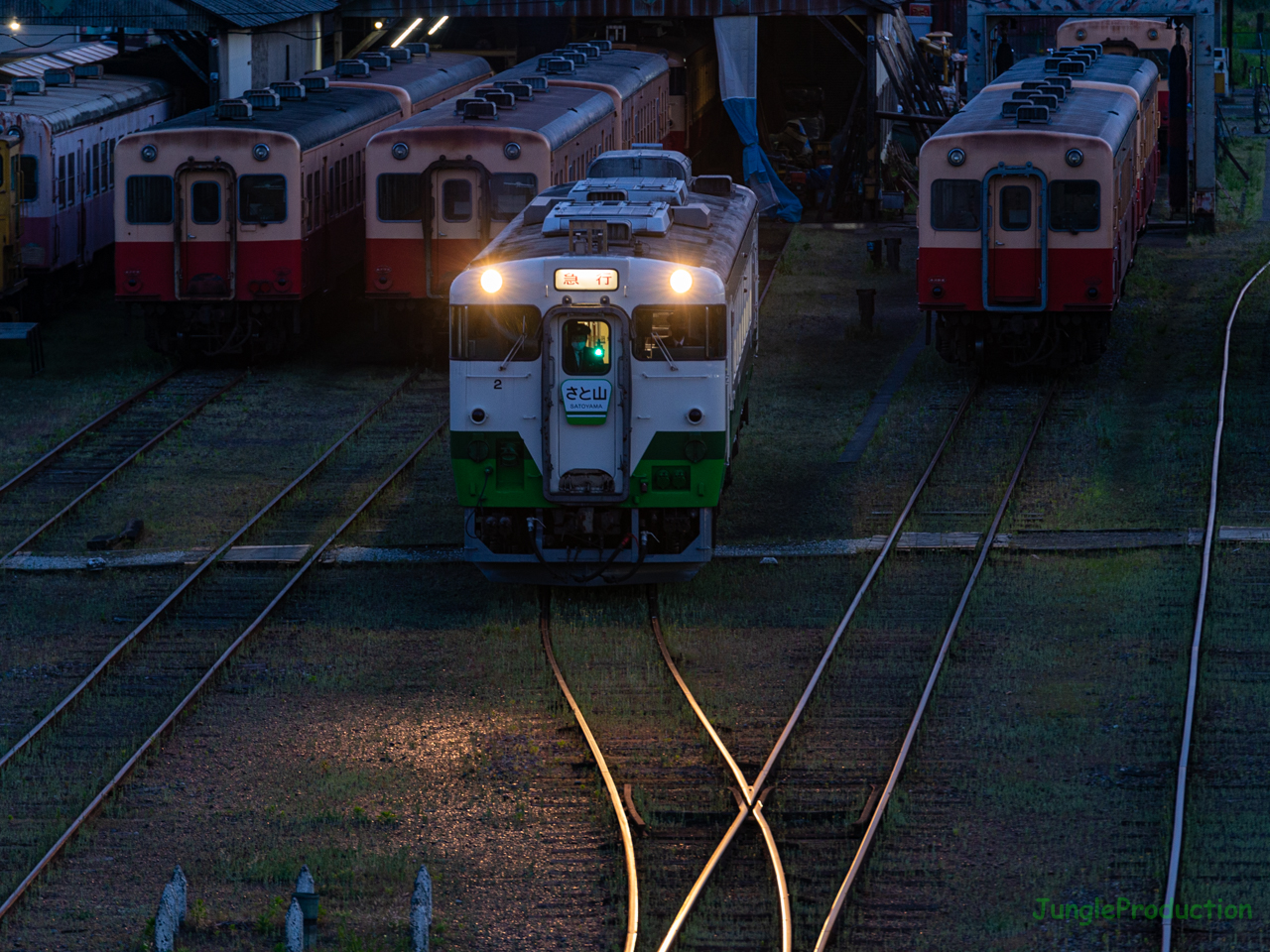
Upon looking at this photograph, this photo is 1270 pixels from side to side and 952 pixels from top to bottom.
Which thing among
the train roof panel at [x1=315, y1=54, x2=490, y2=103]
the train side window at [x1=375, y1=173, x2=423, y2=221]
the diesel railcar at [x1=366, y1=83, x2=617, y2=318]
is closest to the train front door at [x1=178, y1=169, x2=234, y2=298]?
the diesel railcar at [x1=366, y1=83, x2=617, y2=318]

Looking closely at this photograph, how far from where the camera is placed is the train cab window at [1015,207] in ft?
74.0

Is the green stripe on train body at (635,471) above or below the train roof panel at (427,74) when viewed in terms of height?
below

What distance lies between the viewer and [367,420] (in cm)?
2255

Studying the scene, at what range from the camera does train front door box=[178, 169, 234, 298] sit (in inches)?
950

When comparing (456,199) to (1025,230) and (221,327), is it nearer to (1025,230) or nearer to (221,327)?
(221,327)

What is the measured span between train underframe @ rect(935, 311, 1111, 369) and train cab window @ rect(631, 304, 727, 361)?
861 centimetres

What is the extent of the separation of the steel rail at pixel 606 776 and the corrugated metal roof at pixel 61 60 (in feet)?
61.3

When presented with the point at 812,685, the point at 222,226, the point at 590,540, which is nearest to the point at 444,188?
the point at 222,226

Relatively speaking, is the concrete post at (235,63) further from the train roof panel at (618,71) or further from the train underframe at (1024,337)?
the train underframe at (1024,337)

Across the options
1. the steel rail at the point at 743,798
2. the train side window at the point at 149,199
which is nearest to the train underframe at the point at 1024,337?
the steel rail at the point at 743,798

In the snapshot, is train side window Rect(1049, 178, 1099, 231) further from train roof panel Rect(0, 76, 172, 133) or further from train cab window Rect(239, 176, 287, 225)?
train roof panel Rect(0, 76, 172, 133)

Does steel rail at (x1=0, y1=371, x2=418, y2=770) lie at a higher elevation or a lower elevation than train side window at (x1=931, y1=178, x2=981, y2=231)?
lower

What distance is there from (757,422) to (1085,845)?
11.6m

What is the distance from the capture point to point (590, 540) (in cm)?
1568
